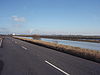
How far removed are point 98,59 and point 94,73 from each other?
12.2ft

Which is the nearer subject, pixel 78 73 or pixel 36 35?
pixel 78 73

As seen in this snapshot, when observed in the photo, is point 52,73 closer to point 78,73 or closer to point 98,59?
point 78,73

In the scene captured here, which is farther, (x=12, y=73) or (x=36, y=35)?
(x=36, y=35)

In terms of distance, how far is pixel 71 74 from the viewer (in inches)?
223

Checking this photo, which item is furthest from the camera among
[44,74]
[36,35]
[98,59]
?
[36,35]

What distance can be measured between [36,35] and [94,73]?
205ft

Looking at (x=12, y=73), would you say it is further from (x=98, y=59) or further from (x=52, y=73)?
(x=98, y=59)

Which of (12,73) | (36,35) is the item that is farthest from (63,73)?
(36,35)

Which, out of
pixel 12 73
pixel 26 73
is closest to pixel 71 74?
pixel 26 73

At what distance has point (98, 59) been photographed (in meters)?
9.33

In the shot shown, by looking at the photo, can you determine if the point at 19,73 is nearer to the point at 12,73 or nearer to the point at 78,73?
the point at 12,73

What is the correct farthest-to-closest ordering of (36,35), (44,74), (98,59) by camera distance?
(36,35) < (98,59) < (44,74)

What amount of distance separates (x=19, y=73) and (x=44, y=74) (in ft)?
4.03

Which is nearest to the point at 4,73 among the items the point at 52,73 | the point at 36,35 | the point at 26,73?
the point at 26,73
